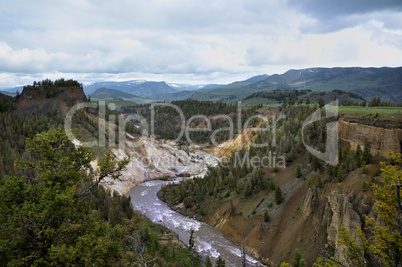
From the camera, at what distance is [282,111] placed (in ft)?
282

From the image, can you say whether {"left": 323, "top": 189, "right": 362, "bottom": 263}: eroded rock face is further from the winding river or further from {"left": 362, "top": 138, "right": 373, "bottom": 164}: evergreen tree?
the winding river

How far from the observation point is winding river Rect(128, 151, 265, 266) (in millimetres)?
35406

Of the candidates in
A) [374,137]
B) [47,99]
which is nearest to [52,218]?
[374,137]

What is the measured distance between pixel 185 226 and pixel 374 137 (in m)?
32.1

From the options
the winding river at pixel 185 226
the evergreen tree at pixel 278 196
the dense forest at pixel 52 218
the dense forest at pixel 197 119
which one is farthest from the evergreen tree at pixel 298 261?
the dense forest at pixel 197 119

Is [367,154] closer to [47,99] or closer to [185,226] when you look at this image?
[185,226]

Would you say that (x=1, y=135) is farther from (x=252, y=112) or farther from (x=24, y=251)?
(x=252, y=112)

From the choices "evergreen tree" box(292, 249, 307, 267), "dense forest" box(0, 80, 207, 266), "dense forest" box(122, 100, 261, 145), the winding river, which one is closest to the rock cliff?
"dense forest" box(122, 100, 261, 145)

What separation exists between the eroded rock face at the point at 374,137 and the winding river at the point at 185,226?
20.9 metres

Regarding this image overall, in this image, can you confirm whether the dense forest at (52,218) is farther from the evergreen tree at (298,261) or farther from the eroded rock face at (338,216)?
the eroded rock face at (338,216)

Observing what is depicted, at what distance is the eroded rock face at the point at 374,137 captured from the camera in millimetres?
30016

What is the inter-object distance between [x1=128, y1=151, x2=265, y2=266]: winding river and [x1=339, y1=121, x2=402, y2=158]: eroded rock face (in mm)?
20854

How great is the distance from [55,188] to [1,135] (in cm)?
6390

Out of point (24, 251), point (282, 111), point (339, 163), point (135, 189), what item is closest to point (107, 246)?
point (24, 251)
